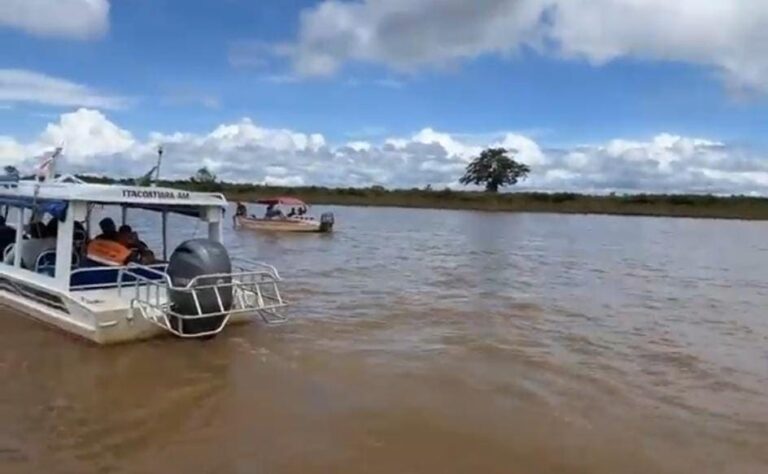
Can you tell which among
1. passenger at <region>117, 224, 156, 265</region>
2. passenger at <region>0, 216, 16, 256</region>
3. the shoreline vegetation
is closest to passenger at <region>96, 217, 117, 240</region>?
passenger at <region>117, 224, 156, 265</region>

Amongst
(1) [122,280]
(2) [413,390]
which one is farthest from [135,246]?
(2) [413,390]

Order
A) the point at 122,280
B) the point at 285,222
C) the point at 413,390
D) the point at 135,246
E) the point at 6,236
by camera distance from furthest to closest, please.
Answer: the point at 285,222 < the point at 6,236 < the point at 135,246 < the point at 122,280 < the point at 413,390

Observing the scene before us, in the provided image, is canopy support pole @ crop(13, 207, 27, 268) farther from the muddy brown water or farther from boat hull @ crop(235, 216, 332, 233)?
boat hull @ crop(235, 216, 332, 233)

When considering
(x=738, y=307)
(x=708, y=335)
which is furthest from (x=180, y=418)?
(x=738, y=307)

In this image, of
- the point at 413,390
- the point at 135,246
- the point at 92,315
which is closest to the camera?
the point at 413,390

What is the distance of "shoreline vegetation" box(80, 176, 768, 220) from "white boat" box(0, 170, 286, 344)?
48523mm

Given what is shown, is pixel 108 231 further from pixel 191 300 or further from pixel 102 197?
pixel 191 300

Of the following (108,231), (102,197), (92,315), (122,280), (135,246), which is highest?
(102,197)

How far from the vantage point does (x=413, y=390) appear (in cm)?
801

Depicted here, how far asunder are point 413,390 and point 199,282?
2874 millimetres

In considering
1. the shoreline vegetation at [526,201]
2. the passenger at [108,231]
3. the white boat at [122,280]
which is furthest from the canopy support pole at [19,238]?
the shoreline vegetation at [526,201]

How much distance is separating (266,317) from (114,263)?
7.69ft

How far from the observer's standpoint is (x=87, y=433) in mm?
6234

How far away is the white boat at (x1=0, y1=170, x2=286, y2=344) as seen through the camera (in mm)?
8859
